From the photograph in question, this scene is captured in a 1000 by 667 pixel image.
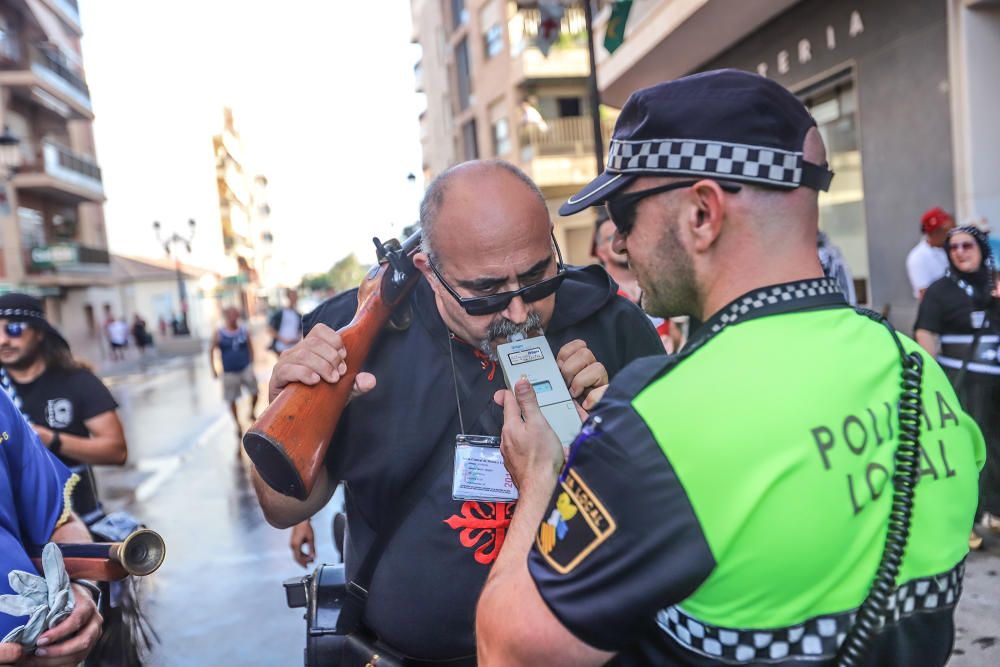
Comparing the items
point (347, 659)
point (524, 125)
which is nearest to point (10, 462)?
point (347, 659)

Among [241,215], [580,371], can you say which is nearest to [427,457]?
[580,371]

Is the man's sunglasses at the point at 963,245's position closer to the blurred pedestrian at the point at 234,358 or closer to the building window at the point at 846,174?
the building window at the point at 846,174

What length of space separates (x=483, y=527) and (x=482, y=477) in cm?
14

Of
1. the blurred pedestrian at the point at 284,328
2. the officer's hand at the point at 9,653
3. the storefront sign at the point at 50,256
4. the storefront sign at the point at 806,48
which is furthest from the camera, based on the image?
the storefront sign at the point at 50,256

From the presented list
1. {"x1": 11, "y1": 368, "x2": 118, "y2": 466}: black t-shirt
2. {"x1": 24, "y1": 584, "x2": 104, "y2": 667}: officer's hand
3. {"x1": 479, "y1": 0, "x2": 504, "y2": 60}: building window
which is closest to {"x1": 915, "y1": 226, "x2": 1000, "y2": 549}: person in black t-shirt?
{"x1": 24, "y1": 584, "x2": 104, "y2": 667}: officer's hand

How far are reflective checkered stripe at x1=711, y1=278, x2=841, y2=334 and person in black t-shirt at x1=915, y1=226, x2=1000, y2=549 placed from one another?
13.0 ft

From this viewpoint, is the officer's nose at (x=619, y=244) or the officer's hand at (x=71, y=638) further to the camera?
the officer's hand at (x=71, y=638)

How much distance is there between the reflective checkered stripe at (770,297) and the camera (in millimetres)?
1149

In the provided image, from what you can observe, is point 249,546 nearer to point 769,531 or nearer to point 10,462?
point 10,462

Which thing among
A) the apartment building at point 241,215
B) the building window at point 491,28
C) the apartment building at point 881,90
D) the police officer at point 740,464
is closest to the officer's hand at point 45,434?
the police officer at point 740,464

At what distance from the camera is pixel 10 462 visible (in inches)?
83.5

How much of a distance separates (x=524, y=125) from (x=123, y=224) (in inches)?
1257

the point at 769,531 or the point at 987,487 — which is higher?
the point at 769,531

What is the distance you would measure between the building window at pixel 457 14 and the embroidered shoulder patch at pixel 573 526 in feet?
99.0
